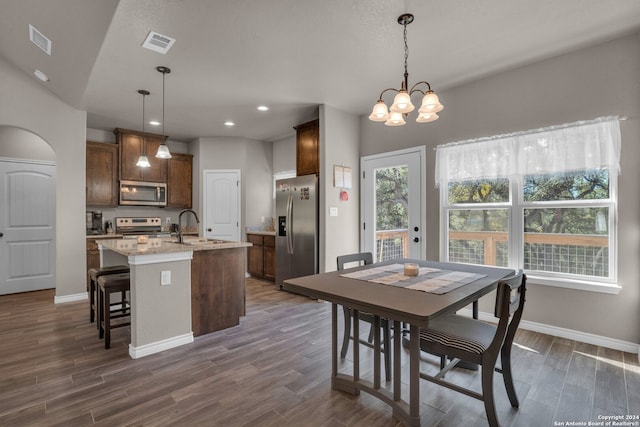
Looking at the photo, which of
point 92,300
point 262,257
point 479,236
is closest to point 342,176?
point 479,236

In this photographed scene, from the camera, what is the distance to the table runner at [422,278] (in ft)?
6.29

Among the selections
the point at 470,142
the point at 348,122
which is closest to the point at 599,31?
the point at 470,142

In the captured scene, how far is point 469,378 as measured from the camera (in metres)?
2.32

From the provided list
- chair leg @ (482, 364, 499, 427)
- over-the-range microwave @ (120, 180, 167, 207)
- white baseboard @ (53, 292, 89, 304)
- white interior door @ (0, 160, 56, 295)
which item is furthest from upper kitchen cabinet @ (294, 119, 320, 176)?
white interior door @ (0, 160, 56, 295)

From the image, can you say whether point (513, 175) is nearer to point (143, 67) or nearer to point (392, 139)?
point (392, 139)

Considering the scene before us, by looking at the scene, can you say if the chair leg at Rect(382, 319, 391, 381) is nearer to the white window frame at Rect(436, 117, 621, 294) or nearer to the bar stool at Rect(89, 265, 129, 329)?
the white window frame at Rect(436, 117, 621, 294)

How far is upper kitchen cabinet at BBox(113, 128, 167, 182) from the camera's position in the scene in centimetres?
546

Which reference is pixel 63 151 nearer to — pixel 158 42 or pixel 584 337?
pixel 158 42

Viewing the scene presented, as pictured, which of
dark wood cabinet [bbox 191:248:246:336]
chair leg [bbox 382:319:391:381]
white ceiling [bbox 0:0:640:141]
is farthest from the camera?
dark wood cabinet [bbox 191:248:246:336]

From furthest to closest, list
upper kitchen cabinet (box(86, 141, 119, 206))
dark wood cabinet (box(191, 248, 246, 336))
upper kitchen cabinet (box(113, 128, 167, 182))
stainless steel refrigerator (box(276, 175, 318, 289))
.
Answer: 1. upper kitchen cabinet (box(113, 128, 167, 182))
2. upper kitchen cabinet (box(86, 141, 119, 206))
3. stainless steel refrigerator (box(276, 175, 318, 289))
4. dark wood cabinet (box(191, 248, 246, 336))

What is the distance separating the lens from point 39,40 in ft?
9.78

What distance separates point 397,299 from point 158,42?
288 cm

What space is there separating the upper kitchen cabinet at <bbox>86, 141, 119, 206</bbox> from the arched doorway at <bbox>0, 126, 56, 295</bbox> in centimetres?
65

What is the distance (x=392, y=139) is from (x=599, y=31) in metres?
2.27
